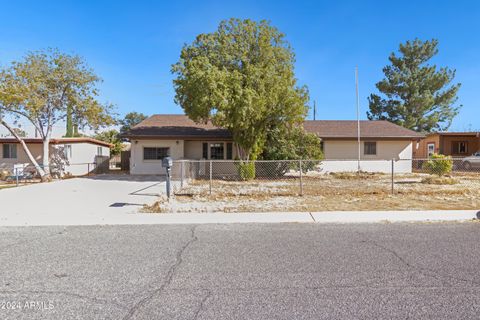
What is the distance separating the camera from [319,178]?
17.1 meters

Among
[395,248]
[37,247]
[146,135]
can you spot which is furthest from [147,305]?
[146,135]

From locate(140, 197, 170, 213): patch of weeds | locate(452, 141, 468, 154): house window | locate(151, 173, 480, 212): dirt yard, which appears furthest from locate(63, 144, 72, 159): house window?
locate(452, 141, 468, 154): house window

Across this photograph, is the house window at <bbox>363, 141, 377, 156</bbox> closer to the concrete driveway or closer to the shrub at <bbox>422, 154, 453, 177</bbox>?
the shrub at <bbox>422, 154, 453, 177</bbox>

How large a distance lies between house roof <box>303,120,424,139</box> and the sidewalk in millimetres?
12697

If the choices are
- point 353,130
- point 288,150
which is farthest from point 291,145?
point 353,130

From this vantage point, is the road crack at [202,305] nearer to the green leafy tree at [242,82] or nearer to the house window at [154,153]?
the green leafy tree at [242,82]

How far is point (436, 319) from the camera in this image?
2723mm

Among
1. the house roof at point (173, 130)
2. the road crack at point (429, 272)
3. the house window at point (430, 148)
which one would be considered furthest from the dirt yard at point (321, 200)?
the house window at point (430, 148)

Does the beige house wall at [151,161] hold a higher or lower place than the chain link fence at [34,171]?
higher

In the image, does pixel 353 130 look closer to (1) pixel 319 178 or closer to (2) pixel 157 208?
(1) pixel 319 178

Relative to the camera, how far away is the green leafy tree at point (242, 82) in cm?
1400

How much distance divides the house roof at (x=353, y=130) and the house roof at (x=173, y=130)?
7154 mm

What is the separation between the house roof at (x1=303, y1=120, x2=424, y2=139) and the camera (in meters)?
20.4

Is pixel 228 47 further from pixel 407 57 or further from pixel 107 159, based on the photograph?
pixel 407 57
